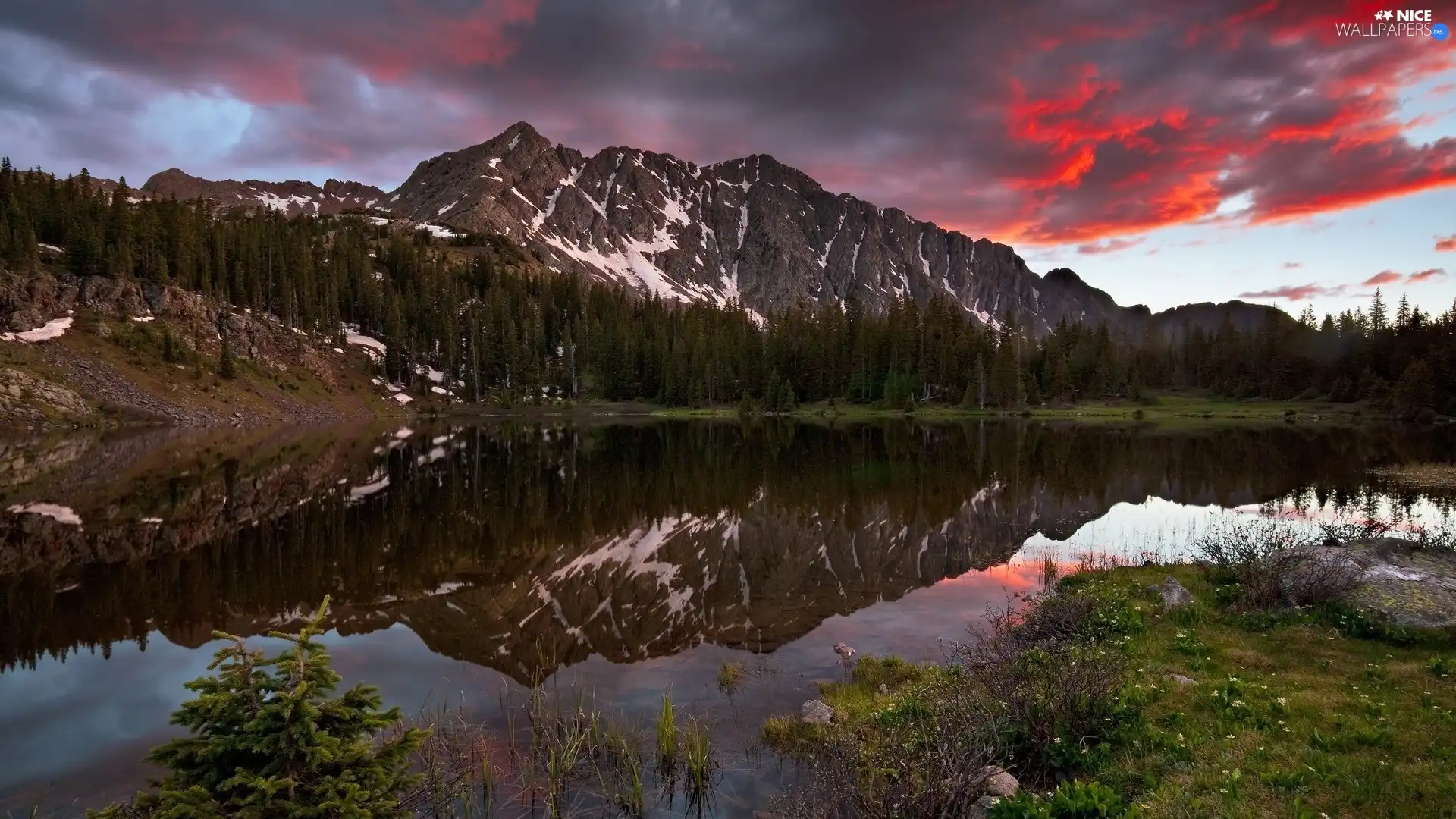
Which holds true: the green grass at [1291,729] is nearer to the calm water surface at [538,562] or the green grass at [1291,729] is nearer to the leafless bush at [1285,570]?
the leafless bush at [1285,570]

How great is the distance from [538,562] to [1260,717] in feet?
66.6

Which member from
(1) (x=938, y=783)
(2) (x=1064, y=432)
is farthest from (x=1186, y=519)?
(2) (x=1064, y=432)

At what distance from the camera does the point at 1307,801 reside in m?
7.61

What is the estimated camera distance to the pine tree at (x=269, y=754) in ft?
19.1

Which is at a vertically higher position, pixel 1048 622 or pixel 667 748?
pixel 1048 622

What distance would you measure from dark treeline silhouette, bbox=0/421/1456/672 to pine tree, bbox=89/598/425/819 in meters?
9.24

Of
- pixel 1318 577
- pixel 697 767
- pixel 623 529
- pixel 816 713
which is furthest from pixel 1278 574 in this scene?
pixel 623 529

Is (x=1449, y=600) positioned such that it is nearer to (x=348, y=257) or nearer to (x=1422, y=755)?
(x=1422, y=755)

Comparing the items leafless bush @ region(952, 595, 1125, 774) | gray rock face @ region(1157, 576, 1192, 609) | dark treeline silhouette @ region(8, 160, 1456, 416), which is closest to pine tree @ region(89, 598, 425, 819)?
leafless bush @ region(952, 595, 1125, 774)

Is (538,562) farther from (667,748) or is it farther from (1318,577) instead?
(1318,577)

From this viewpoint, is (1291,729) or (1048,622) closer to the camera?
(1291,729)

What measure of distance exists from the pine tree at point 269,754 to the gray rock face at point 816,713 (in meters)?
7.30

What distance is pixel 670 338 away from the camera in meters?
168

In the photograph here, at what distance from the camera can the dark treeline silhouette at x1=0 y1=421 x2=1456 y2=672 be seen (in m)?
18.2
